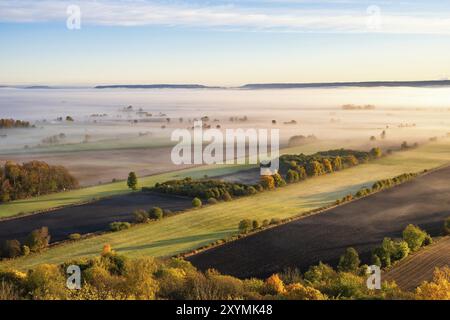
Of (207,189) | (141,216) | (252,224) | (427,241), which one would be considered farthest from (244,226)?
(207,189)

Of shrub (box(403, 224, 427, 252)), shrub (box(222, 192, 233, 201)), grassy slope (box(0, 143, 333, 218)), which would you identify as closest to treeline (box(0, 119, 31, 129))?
grassy slope (box(0, 143, 333, 218))

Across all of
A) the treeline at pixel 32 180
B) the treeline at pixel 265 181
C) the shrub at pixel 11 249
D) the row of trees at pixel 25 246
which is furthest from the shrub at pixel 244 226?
the treeline at pixel 32 180

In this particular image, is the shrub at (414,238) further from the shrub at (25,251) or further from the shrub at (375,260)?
the shrub at (25,251)

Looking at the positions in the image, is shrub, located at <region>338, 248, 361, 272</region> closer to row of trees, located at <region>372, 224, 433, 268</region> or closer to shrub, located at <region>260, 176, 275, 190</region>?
row of trees, located at <region>372, 224, 433, 268</region>

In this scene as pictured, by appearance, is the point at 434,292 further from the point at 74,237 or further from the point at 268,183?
the point at 268,183

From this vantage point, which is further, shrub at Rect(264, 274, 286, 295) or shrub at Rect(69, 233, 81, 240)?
shrub at Rect(69, 233, 81, 240)
